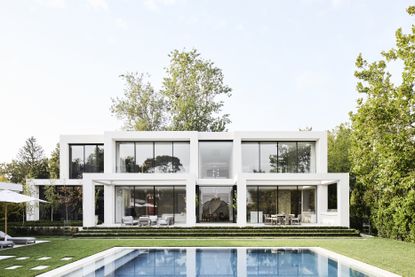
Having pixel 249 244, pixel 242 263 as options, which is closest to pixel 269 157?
pixel 249 244

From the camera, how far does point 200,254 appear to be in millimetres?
18172

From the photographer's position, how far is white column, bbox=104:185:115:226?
28.4m

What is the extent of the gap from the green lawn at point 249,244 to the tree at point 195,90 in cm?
2406

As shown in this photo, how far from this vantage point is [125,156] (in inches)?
1228

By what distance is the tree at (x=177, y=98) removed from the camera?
4556 cm

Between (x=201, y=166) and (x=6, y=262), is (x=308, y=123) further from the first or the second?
(x=6, y=262)

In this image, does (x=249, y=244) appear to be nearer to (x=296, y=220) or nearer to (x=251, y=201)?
(x=296, y=220)

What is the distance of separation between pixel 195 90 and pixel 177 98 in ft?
6.35

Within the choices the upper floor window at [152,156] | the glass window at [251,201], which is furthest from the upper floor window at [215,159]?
the glass window at [251,201]

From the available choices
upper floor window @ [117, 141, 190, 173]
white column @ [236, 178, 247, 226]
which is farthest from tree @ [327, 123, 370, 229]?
upper floor window @ [117, 141, 190, 173]

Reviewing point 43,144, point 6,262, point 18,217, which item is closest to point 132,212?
point 18,217

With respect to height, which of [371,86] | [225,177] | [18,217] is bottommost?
[18,217]

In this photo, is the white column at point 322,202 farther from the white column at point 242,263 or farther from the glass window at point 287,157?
the white column at point 242,263

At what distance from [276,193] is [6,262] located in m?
18.1
